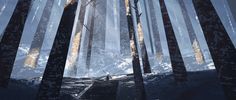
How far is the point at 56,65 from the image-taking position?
8750 mm

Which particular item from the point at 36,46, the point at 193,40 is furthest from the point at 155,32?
the point at 36,46

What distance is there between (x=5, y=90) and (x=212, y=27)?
8.00m

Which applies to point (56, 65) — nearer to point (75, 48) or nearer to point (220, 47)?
point (220, 47)

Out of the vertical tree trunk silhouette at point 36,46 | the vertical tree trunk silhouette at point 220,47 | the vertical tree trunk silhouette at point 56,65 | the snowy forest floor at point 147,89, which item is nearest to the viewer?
the vertical tree trunk silhouette at point 220,47

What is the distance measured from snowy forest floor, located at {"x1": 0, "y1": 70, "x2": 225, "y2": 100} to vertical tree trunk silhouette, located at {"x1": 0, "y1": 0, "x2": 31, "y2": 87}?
0.69 m

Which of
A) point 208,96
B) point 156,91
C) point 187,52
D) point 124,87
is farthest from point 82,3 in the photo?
point 187,52

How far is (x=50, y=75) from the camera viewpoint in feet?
28.3

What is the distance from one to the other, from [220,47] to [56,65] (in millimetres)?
5271

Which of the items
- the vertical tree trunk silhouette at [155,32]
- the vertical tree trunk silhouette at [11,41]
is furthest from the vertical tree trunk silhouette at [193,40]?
the vertical tree trunk silhouette at [11,41]

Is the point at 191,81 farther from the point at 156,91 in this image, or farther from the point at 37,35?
the point at 37,35

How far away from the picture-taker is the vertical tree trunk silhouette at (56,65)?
27.8 feet

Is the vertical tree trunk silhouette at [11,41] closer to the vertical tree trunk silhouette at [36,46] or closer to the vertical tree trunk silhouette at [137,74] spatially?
the vertical tree trunk silhouette at [137,74]

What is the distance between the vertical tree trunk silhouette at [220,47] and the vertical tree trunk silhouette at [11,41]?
707 centimetres

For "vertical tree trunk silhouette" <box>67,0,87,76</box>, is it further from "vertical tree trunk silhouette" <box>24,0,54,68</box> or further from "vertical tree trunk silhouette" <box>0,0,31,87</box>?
"vertical tree trunk silhouette" <box>0,0,31,87</box>
